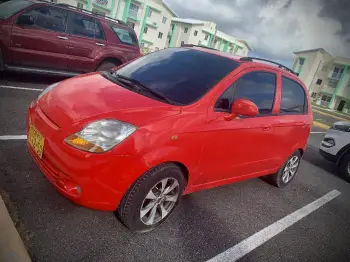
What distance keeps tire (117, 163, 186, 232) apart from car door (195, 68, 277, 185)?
1.18 ft

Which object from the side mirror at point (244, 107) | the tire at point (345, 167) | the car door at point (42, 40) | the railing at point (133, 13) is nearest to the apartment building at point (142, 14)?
the railing at point (133, 13)

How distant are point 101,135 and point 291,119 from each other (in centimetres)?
295

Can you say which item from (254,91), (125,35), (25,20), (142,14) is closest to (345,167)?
(254,91)

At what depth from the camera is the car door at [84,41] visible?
6.70 meters

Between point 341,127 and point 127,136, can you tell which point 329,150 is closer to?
point 341,127

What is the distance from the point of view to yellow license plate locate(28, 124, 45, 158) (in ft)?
8.11

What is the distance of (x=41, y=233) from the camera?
2338 millimetres

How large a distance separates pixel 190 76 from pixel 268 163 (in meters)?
1.85

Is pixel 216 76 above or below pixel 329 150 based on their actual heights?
above

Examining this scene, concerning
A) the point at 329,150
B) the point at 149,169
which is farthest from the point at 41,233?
the point at 329,150

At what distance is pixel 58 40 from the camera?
641cm

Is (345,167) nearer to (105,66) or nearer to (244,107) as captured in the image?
(244,107)

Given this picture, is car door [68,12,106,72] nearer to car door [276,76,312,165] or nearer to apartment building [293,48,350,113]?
car door [276,76,312,165]

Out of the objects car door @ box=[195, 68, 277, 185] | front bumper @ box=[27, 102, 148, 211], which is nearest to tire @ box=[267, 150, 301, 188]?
car door @ box=[195, 68, 277, 185]
